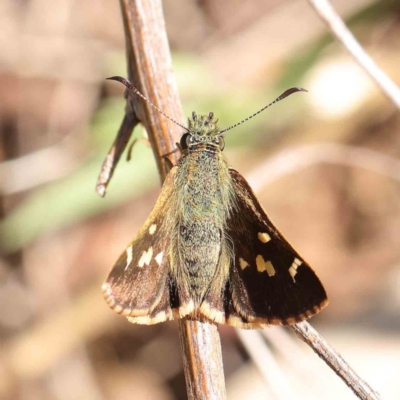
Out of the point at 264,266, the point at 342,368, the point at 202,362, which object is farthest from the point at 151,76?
the point at 342,368

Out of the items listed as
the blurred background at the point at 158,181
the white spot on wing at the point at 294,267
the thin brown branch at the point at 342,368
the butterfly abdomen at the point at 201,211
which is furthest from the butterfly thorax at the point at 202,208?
the blurred background at the point at 158,181

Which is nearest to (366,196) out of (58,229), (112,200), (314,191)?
(314,191)

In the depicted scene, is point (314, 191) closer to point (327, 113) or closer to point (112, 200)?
point (327, 113)

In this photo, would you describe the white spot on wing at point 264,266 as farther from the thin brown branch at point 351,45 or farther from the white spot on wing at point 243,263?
the thin brown branch at point 351,45

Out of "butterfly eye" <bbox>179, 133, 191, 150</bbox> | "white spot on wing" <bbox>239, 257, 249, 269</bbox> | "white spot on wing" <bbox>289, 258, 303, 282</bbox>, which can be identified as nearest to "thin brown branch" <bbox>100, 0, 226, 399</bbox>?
"butterfly eye" <bbox>179, 133, 191, 150</bbox>

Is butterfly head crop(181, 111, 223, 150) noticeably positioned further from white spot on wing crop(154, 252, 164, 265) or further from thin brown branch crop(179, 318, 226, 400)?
thin brown branch crop(179, 318, 226, 400)
